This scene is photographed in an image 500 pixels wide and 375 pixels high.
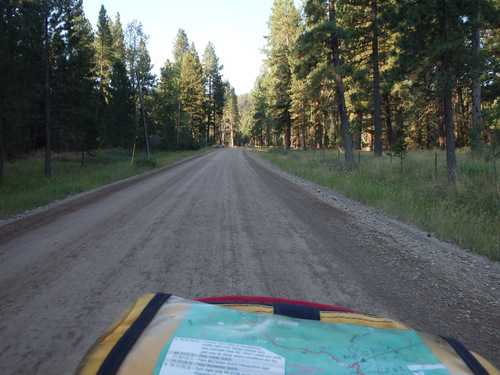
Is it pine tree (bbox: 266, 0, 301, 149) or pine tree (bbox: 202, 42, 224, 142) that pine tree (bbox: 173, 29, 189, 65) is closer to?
pine tree (bbox: 202, 42, 224, 142)

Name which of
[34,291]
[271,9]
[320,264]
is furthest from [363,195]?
[271,9]

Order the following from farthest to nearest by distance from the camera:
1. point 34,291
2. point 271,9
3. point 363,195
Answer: point 271,9 → point 363,195 → point 34,291

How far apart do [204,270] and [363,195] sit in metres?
7.03

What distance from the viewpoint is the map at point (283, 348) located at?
116 centimetres

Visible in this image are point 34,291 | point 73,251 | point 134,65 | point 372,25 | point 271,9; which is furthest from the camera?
point 271,9

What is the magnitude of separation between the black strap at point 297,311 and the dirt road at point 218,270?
1806 millimetres

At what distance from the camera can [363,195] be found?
9.62 meters

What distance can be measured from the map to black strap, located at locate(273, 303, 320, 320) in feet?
0.27

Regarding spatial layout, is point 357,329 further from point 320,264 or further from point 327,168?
point 327,168

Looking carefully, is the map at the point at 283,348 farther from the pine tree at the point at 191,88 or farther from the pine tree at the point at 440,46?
the pine tree at the point at 191,88

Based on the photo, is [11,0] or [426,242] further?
[11,0]

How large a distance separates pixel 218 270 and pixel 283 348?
3.05 metres

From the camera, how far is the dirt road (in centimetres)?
293

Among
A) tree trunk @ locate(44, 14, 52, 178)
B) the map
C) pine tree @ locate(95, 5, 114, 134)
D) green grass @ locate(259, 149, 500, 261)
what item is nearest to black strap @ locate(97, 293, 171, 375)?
the map
